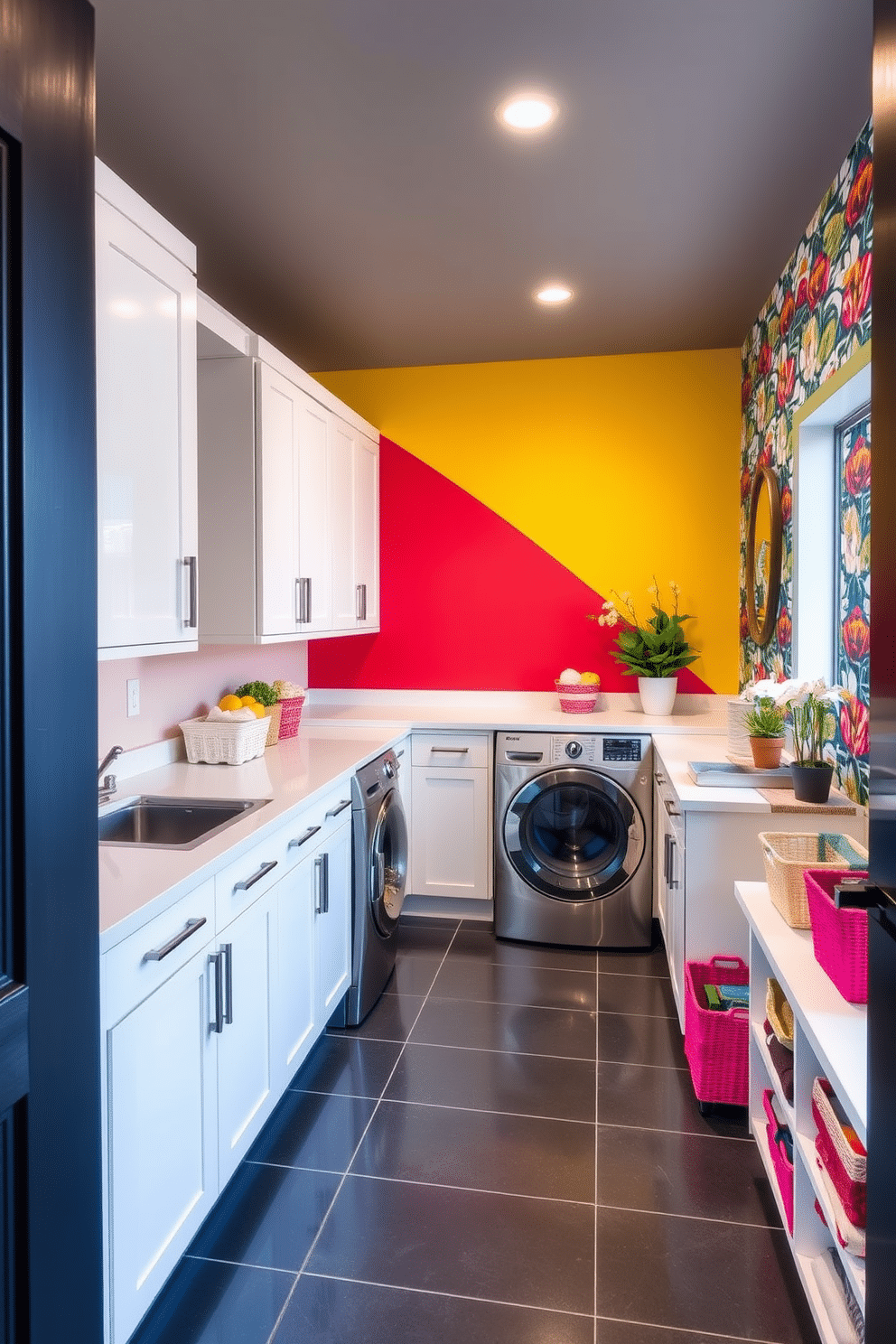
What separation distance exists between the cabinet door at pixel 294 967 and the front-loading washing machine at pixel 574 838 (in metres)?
1.35

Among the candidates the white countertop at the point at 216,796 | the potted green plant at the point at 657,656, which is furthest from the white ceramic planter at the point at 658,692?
the white countertop at the point at 216,796

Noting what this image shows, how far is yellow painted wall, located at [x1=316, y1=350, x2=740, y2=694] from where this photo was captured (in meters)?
4.12

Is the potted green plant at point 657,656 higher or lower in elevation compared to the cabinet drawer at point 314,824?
higher

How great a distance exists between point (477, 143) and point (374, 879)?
86.1 inches

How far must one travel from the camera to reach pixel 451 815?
3.82 meters

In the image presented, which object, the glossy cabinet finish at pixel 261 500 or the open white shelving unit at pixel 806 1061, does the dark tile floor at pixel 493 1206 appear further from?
the glossy cabinet finish at pixel 261 500

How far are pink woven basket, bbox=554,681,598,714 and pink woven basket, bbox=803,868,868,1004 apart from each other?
2.24 m

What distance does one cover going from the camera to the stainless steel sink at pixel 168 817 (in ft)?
7.63

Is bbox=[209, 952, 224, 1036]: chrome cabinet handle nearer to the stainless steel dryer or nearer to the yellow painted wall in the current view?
the stainless steel dryer

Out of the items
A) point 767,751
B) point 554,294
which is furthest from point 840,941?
point 554,294

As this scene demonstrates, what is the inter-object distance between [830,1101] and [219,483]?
241 cm

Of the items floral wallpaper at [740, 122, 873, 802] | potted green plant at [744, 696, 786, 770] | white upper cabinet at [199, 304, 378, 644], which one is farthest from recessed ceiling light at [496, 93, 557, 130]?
potted green plant at [744, 696, 786, 770]

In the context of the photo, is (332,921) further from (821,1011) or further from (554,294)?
(554,294)

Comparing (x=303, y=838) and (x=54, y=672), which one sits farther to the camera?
(x=303, y=838)
